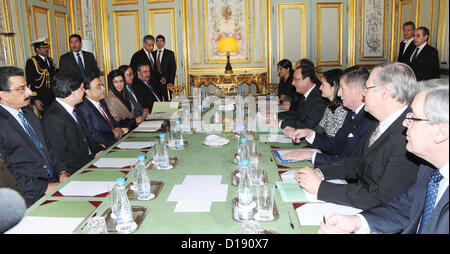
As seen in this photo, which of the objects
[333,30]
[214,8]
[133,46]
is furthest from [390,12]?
[133,46]

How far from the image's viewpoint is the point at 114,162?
2424 millimetres

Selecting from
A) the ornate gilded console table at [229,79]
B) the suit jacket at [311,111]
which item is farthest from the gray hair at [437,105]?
the ornate gilded console table at [229,79]

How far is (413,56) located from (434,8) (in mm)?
981

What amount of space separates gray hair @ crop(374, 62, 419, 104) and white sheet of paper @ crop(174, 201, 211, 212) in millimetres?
1051

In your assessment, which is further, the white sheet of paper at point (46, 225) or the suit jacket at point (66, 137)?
the suit jacket at point (66, 137)

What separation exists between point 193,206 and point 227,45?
20.8ft

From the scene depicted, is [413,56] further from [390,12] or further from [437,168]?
[437,168]

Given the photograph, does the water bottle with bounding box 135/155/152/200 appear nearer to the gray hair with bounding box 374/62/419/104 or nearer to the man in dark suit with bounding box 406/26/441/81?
the gray hair with bounding box 374/62/419/104

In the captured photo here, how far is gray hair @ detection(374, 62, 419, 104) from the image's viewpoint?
183 cm

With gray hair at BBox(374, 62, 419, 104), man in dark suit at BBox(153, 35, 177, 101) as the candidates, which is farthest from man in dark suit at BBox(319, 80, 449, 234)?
man in dark suit at BBox(153, 35, 177, 101)

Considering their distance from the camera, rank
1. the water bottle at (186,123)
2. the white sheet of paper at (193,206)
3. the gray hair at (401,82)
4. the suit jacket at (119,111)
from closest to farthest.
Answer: the white sheet of paper at (193,206) → the gray hair at (401,82) → the water bottle at (186,123) → the suit jacket at (119,111)

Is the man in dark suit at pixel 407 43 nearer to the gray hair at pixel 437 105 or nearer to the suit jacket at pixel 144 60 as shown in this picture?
Answer: the suit jacket at pixel 144 60

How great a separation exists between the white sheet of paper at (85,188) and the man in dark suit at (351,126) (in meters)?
1.09

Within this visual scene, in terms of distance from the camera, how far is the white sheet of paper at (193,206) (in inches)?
63.9
